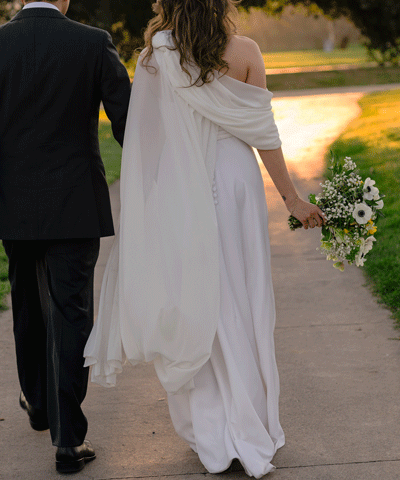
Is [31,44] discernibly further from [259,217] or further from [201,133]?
[259,217]

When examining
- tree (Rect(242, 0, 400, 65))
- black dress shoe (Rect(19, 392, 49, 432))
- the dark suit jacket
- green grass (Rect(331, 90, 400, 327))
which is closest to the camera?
the dark suit jacket

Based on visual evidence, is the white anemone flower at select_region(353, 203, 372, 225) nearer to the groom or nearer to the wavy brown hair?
the wavy brown hair

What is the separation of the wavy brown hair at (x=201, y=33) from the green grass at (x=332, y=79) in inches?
899

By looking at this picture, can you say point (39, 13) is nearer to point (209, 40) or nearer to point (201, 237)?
point (209, 40)

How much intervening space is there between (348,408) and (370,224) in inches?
40.8

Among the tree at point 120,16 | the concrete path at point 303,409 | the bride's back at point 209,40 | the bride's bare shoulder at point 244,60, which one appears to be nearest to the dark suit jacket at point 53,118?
the bride's back at point 209,40

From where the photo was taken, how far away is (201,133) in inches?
110

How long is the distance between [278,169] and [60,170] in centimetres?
92

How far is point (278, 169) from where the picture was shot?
2916 millimetres

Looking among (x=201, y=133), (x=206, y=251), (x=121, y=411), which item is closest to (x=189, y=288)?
A: (x=206, y=251)

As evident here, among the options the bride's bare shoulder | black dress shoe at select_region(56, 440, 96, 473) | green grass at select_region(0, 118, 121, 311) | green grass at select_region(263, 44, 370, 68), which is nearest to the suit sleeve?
the bride's bare shoulder

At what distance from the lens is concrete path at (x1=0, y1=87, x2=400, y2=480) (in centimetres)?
296

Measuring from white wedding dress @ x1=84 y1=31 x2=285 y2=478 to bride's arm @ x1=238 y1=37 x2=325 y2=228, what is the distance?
0.18 feet

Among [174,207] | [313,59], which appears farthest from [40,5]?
[313,59]
